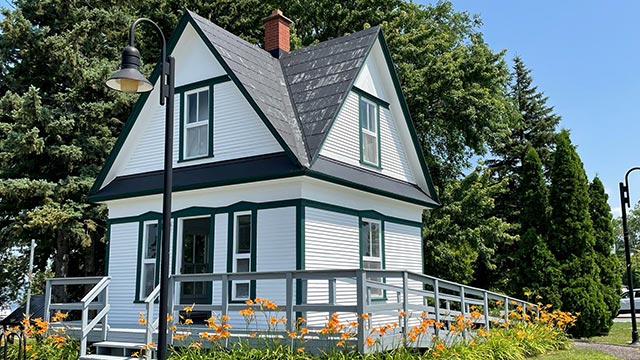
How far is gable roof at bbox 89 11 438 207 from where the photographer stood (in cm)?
1230

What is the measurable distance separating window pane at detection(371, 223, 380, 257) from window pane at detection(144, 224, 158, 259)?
5.23m

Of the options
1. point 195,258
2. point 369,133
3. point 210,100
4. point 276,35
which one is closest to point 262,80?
point 210,100

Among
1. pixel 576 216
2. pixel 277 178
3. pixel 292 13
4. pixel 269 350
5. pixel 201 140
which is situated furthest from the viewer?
pixel 292 13

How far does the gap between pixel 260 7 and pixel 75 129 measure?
1099cm

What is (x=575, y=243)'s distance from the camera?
2002 centimetres

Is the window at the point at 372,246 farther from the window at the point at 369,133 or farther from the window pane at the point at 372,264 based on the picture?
the window at the point at 369,133

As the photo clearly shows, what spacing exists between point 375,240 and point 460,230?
8.72m

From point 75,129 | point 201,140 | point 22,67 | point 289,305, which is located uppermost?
point 22,67

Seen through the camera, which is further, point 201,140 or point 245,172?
point 201,140

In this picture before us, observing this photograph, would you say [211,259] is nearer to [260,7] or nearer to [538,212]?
[538,212]

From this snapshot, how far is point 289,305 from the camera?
9.23m

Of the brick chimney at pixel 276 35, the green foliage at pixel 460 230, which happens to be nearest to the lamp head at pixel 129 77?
the brick chimney at pixel 276 35

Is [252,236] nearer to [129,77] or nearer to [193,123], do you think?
[193,123]

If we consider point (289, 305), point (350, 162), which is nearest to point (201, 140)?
point (350, 162)
